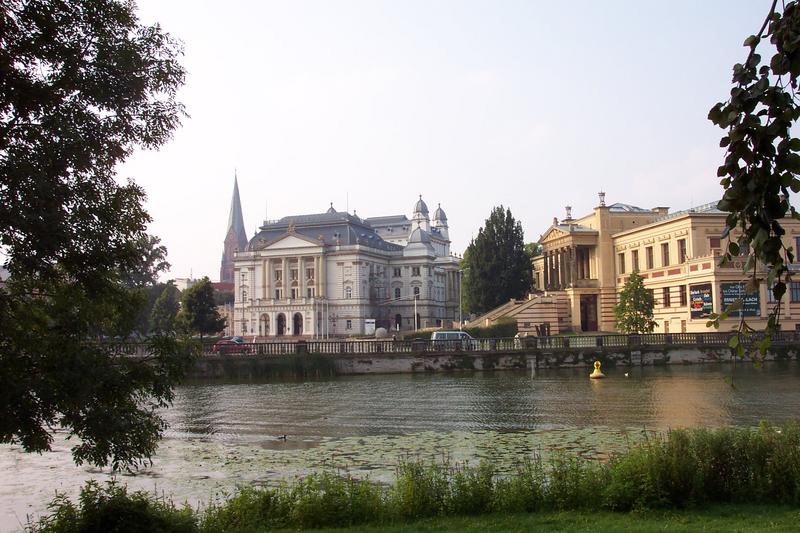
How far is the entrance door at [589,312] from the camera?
253ft

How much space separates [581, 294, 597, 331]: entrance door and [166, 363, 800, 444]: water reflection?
2793 cm

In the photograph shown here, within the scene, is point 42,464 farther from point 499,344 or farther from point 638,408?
point 499,344

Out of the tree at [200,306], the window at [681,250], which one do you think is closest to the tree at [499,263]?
the window at [681,250]

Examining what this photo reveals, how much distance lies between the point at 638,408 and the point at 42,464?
21.6m

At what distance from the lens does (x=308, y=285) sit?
128m

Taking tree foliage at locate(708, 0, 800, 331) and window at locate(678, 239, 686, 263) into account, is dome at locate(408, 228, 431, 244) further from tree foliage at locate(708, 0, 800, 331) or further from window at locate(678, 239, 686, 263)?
tree foliage at locate(708, 0, 800, 331)

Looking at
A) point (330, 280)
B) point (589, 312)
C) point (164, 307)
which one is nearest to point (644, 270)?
point (589, 312)

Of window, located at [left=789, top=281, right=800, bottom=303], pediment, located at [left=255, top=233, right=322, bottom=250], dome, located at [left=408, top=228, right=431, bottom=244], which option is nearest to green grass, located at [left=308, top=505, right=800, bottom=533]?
window, located at [left=789, top=281, right=800, bottom=303]

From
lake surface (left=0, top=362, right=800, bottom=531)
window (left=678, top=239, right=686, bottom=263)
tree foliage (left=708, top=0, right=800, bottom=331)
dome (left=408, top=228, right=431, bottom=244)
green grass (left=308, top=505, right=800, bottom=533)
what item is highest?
→ dome (left=408, top=228, right=431, bottom=244)

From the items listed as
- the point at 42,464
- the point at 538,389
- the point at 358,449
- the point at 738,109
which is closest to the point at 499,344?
the point at 538,389

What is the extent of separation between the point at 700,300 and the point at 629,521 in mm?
52779

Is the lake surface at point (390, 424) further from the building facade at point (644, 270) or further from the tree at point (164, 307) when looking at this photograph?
the tree at point (164, 307)

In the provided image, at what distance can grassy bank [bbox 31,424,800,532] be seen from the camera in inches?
483

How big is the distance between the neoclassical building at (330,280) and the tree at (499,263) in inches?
1279
